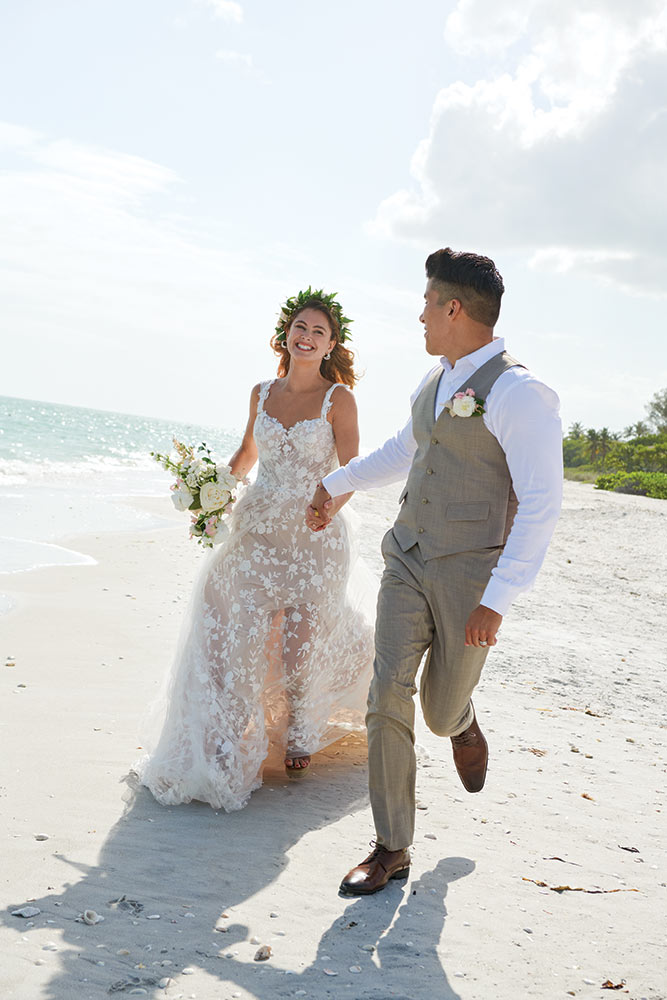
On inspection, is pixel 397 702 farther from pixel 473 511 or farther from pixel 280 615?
pixel 280 615

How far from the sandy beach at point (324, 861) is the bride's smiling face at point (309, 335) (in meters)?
2.36

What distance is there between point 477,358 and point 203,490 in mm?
1923

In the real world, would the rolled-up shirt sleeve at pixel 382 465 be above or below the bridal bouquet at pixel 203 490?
above

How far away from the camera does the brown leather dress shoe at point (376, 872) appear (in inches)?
158

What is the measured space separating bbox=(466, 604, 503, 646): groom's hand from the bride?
172 cm

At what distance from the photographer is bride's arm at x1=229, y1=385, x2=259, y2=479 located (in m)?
6.00

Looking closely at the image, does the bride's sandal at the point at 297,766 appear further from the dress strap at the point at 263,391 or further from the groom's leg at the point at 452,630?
the dress strap at the point at 263,391

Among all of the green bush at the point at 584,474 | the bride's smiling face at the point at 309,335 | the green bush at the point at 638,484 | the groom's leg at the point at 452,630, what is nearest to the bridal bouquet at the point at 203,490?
the bride's smiling face at the point at 309,335

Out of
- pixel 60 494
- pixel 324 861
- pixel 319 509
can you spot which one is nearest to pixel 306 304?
pixel 319 509

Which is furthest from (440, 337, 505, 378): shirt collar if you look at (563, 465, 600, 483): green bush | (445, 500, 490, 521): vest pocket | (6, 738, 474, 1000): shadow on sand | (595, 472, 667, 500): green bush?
(563, 465, 600, 483): green bush

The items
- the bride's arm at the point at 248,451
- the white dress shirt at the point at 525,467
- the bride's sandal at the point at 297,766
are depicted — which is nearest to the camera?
the white dress shirt at the point at 525,467

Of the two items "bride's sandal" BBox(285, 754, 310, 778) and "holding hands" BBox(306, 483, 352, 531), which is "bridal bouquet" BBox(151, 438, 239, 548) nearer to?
"holding hands" BBox(306, 483, 352, 531)

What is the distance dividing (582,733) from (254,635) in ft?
9.03

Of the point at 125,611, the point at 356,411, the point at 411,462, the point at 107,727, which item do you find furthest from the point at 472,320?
the point at 125,611
